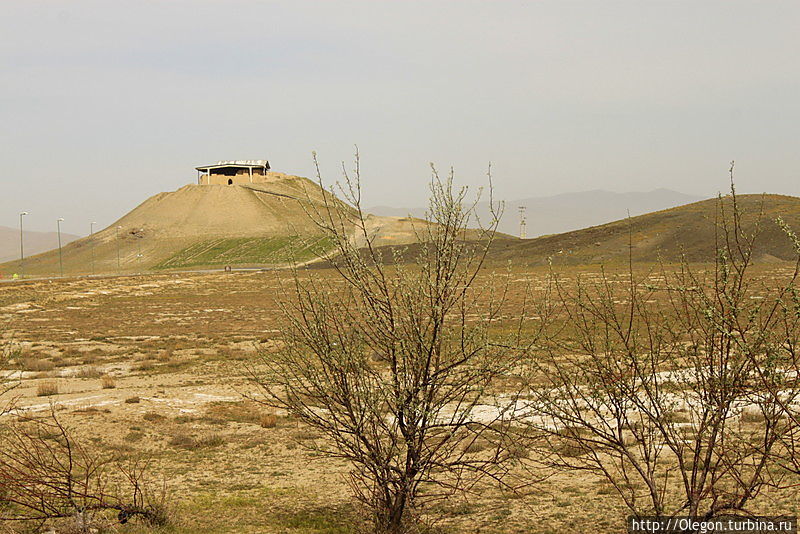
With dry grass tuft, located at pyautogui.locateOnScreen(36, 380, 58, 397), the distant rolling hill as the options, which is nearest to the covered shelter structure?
the distant rolling hill

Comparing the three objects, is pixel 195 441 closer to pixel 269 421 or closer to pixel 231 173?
pixel 269 421

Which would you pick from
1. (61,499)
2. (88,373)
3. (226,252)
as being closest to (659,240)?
(226,252)

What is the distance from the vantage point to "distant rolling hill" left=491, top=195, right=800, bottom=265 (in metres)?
74.0

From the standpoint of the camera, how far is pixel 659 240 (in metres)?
85.3

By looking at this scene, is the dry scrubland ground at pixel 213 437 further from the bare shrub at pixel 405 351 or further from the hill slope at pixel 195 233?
the hill slope at pixel 195 233

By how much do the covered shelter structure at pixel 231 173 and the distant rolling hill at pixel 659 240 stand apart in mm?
76557

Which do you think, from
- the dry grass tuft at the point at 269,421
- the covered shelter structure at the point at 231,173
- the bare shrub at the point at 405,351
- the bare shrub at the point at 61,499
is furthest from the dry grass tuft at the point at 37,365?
the covered shelter structure at the point at 231,173

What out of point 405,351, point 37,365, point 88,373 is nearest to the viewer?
point 405,351

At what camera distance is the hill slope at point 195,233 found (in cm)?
12062

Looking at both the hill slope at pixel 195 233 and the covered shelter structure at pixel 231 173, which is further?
the covered shelter structure at pixel 231 173

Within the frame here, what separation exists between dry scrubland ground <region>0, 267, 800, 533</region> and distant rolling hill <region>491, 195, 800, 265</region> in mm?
49506

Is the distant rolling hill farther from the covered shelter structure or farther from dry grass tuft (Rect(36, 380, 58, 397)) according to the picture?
the covered shelter structure

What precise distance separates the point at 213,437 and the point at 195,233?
128188 millimetres

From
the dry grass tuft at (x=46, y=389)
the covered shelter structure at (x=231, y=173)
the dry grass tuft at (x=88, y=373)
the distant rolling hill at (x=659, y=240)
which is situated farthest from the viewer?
the covered shelter structure at (x=231, y=173)
